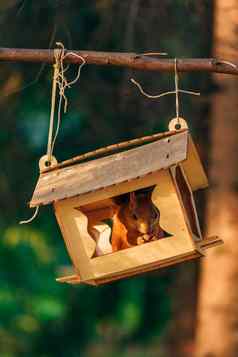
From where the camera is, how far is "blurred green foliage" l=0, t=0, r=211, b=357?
4688 mm

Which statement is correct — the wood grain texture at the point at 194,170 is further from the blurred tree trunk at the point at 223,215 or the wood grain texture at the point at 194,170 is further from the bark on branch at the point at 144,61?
the blurred tree trunk at the point at 223,215

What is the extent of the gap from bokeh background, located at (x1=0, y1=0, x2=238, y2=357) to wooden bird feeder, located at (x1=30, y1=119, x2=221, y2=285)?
153cm

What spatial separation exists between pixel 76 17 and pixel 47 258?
1.05m

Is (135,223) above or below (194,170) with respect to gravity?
below

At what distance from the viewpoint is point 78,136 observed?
491 centimetres

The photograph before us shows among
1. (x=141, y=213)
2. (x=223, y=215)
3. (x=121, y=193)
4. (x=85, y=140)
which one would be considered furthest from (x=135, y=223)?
(x=85, y=140)

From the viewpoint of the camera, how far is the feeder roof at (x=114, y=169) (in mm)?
2719

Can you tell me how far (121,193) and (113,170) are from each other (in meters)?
0.07

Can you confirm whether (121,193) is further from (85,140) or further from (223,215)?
(85,140)

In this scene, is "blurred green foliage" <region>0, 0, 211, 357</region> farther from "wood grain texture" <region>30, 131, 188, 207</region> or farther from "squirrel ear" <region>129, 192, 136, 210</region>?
"wood grain texture" <region>30, 131, 188, 207</region>

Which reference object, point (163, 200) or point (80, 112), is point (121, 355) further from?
point (163, 200)

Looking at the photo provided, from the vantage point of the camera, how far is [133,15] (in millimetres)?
4508

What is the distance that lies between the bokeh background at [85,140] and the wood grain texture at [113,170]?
1617 millimetres

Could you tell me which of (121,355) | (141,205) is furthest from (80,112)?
(141,205)
